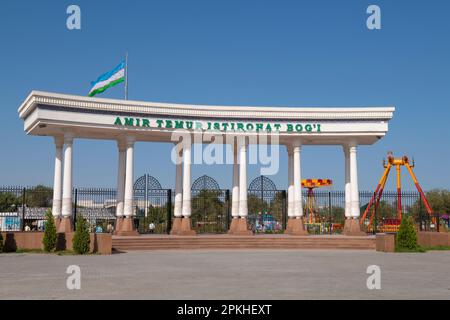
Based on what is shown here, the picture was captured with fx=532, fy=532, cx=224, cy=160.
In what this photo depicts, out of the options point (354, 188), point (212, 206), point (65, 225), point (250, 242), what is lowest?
point (250, 242)

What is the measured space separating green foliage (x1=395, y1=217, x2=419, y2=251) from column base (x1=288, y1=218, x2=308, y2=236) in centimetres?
839

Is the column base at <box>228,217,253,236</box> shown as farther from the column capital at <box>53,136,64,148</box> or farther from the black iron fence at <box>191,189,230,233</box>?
the column capital at <box>53,136,64,148</box>

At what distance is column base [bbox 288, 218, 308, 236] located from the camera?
123 feet

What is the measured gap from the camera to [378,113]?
3734 cm

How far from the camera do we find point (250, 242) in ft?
112

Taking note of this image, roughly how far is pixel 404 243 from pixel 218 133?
46.0ft

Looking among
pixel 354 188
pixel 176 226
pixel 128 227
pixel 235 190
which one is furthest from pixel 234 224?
pixel 354 188

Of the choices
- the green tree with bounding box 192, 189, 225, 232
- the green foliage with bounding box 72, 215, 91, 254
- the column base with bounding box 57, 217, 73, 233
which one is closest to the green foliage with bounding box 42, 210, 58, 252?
the green foliage with bounding box 72, 215, 91, 254

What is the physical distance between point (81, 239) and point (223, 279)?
1332cm

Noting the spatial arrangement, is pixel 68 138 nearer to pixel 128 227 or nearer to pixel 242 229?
pixel 128 227

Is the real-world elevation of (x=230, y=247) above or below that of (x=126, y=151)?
below
